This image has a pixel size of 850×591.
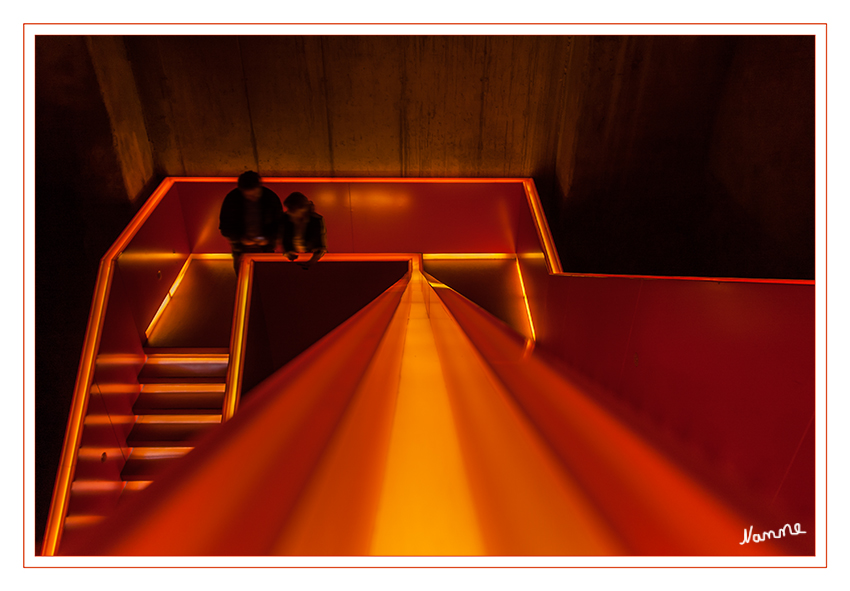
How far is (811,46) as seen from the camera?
316 cm

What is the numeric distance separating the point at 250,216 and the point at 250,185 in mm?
262

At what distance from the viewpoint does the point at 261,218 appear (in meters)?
3.06

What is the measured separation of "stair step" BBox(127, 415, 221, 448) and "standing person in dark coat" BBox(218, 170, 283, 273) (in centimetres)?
160

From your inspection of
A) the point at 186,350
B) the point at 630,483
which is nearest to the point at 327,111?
the point at 186,350

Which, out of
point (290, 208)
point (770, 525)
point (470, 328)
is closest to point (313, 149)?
point (290, 208)

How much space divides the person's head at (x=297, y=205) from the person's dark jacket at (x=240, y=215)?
0.09 metres

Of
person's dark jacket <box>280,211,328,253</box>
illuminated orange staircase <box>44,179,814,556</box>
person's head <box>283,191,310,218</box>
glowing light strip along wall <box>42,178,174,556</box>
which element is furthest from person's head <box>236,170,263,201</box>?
glowing light strip along wall <box>42,178,174,556</box>

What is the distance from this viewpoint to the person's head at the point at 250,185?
111 inches

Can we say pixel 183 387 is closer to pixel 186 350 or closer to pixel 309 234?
pixel 186 350

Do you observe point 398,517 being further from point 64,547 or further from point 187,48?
point 187,48

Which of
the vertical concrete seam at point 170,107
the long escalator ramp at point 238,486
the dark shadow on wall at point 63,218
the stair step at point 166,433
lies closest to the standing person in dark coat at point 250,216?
the dark shadow on wall at point 63,218

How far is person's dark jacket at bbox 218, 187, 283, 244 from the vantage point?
300cm

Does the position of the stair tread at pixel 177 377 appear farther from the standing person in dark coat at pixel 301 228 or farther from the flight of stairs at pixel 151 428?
the standing person in dark coat at pixel 301 228
